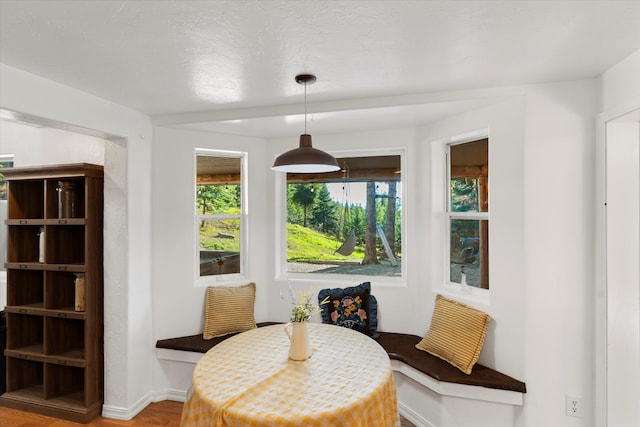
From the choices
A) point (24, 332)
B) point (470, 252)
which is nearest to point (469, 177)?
point (470, 252)

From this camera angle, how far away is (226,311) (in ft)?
10.3

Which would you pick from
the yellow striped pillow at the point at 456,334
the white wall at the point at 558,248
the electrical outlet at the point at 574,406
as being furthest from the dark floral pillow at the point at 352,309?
the electrical outlet at the point at 574,406

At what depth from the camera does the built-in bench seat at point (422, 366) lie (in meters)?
2.23

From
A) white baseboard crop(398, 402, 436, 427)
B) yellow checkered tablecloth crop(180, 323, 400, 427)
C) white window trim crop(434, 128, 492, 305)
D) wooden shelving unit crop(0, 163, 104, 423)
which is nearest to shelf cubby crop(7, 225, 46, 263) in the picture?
wooden shelving unit crop(0, 163, 104, 423)

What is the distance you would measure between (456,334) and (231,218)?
2.21m

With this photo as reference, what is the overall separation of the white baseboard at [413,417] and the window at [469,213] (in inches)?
41.7

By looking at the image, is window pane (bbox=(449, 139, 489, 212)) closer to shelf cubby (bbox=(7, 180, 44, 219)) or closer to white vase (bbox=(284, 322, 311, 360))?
white vase (bbox=(284, 322, 311, 360))

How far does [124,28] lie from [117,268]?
1908 mm

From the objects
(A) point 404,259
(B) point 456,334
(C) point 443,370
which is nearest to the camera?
(C) point 443,370

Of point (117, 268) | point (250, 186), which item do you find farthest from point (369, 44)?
point (117, 268)

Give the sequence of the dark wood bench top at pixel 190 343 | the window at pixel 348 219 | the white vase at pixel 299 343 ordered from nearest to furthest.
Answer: the white vase at pixel 299 343 → the dark wood bench top at pixel 190 343 → the window at pixel 348 219

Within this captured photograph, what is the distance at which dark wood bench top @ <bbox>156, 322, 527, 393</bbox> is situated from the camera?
88.1 inches

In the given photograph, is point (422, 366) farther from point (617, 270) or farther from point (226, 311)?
point (226, 311)

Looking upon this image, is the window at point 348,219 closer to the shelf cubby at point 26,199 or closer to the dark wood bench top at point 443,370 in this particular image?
the dark wood bench top at point 443,370
